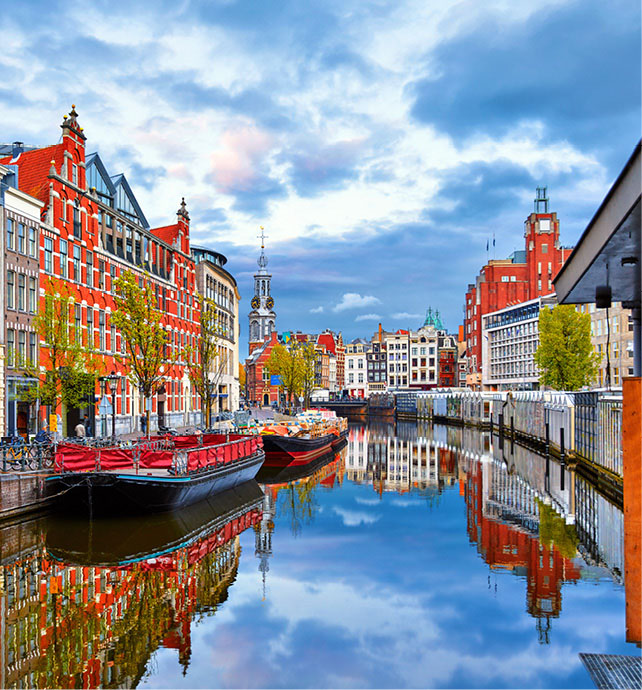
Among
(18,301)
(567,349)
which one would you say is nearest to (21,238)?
(18,301)

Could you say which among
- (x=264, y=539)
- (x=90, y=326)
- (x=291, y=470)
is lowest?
(x=291, y=470)

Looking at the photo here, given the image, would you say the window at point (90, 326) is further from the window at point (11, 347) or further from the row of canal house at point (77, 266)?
the window at point (11, 347)

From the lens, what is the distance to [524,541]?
2333 centimetres

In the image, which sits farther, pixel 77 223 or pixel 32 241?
pixel 77 223

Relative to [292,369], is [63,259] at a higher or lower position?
higher

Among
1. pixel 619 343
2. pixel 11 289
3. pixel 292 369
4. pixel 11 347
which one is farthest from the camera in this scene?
pixel 292 369

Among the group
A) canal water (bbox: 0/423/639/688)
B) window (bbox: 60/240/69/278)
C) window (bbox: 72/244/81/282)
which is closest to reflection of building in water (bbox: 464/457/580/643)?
canal water (bbox: 0/423/639/688)

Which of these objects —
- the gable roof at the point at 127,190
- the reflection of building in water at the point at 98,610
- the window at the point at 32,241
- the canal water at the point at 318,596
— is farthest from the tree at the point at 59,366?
the gable roof at the point at 127,190

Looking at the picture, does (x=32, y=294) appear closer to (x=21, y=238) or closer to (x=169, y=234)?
(x=21, y=238)

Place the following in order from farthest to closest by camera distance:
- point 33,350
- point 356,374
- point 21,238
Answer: point 356,374
point 33,350
point 21,238

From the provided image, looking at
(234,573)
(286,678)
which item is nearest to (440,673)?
(286,678)

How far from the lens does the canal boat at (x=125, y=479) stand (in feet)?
81.0

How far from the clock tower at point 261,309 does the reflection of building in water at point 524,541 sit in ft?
518

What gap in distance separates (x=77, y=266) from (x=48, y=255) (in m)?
3.81
